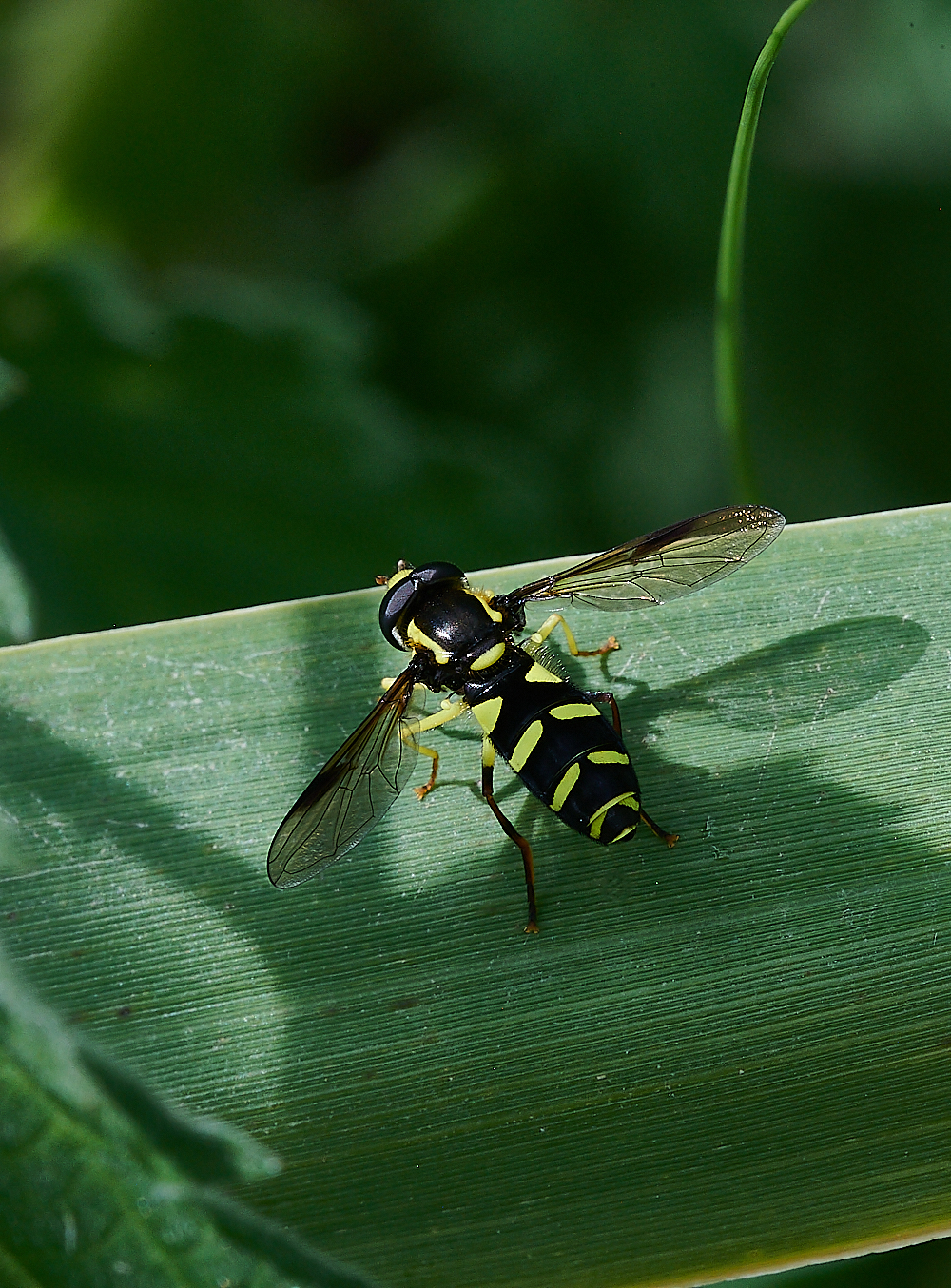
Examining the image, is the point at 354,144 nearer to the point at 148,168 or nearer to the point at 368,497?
the point at 148,168

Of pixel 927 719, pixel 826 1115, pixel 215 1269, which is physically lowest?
pixel 826 1115

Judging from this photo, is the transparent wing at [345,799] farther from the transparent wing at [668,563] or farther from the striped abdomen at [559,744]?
the transparent wing at [668,563]

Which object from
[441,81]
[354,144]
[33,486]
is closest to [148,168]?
[354,144]

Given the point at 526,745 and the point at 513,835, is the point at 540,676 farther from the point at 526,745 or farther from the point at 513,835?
the point at 513,835

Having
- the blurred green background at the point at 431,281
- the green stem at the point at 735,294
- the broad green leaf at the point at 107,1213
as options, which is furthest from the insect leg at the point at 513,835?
the green stem at the point at 735,294

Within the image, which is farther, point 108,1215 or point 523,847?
point 523,847

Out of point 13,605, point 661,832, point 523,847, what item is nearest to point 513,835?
point 523,847

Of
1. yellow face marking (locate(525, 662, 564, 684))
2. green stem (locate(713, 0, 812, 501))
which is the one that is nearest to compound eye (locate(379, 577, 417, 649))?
yellow face marking (locate(525, 662, 564, 684))
